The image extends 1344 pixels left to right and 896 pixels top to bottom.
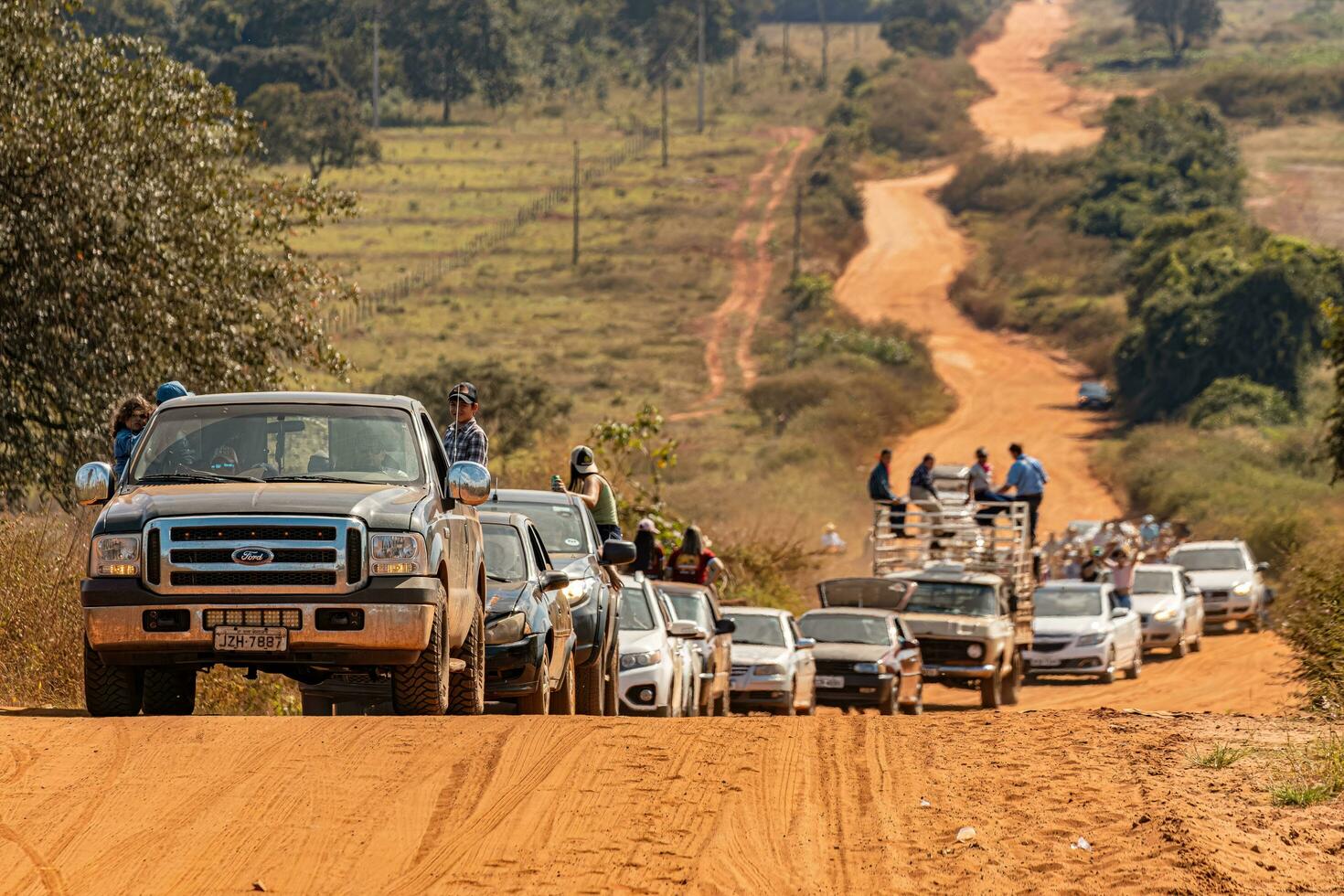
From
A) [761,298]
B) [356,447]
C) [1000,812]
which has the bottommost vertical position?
[761,298]

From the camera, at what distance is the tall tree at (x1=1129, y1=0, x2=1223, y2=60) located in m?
145

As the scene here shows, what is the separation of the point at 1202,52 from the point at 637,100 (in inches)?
1680

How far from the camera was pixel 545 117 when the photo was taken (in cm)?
12500

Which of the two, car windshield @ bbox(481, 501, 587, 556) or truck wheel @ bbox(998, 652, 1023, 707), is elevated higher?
car windshield @ bbox(481, 501, 587, 556)

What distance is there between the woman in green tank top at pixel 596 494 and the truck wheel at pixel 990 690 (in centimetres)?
1028

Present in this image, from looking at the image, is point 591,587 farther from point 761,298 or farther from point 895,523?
point 761,298

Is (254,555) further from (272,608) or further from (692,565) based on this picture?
(692,565)

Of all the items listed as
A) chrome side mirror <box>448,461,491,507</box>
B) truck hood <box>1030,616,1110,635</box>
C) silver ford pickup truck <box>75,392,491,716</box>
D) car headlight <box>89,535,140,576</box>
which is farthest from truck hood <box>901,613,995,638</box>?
car headlight <box>89,535,140,576</box>

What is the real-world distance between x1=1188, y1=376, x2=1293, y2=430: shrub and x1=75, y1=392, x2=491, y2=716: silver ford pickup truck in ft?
196

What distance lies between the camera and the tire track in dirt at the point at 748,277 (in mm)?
77013

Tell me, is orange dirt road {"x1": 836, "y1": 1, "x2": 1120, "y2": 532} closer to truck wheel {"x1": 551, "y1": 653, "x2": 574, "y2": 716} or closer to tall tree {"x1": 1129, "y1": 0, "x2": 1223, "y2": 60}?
tall tree {"x1": 1129, "y1": 0, "x2": 1223, "y2": 60}

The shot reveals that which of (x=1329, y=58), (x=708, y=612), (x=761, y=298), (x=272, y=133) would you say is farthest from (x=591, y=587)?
(x=1329, y=58)

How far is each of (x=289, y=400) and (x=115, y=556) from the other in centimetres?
143

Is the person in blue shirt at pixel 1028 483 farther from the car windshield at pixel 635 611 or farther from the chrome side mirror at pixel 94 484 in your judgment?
the chrome side mirror at pixel 94 484
